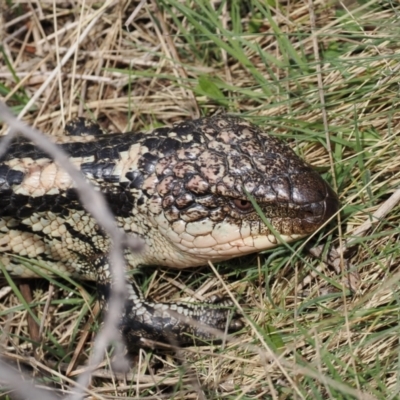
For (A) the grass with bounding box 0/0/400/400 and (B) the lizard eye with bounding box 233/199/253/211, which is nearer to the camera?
(A) the grass with bounding box 0/0/400/400

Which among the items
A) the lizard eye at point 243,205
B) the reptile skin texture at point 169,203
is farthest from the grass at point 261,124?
the lizard eye at point 243,205

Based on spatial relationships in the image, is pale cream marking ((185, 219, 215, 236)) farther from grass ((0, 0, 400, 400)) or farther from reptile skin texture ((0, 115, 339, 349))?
grass ((0, 0, 400, 400))

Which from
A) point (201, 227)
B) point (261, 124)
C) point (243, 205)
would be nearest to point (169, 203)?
point (201, 227)

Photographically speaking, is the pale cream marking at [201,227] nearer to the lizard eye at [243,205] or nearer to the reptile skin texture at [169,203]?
the reptile skin texture at [169,203]

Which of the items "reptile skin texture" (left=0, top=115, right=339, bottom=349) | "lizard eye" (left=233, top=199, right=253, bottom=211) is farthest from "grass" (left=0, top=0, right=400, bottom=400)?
"lizard eye" (left=233, top=199, right=253, bottom=211)

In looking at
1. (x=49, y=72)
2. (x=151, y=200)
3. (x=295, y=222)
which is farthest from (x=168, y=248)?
(x=49, y=72)

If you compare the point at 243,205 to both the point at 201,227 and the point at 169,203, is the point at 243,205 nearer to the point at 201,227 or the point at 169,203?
the point at 201,227

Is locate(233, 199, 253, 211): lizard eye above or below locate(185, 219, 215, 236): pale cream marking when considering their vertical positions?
above

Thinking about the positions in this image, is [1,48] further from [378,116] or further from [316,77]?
[378,116]
